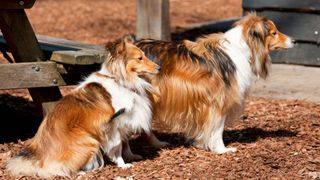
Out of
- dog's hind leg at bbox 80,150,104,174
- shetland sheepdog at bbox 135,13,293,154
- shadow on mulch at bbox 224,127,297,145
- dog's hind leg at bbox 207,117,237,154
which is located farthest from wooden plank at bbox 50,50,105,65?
shadow on mulch at bbox 224,127,297,145

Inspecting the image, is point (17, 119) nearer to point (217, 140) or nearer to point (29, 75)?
point (29, 75)

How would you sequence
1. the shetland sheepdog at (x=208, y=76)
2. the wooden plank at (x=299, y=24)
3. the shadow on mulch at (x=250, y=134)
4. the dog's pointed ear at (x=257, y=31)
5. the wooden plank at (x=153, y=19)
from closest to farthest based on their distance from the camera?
1. the shetland sheepdog at (x=208, y=76)
2. the dog's pointed ear at (x=257, y=31)
3. the shadow on mulch at (x=250, y=134)
4. the wooden plank at (x=299, y=24)
5. the wooden plank at (x=153, y=19)

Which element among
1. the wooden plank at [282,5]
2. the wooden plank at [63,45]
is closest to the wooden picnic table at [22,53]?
the wooden plank at [63,45]

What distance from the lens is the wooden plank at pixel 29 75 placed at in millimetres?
6043

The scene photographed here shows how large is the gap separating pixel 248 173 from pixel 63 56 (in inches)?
82.0

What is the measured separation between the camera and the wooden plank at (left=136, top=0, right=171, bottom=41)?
9988 millimetres

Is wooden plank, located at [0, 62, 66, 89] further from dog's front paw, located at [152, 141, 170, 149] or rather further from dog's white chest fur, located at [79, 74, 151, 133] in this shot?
dog's front paw, located at [152, 141, 170, 149]

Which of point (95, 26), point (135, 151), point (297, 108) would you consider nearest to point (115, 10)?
point (95, 26)

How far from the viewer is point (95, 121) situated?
18.1ft

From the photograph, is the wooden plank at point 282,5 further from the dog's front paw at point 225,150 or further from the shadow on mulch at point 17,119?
the dog's front paw at point 225,150

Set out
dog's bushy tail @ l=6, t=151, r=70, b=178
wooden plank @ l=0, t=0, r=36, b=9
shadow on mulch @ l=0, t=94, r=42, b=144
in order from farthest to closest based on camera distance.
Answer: shadow on mulch @ l=0, t=94, r=42, b=144 < wooden plank @ l=0, t=0, r=36, b=9 < dog's bushy tail @ l=6, t=151, r=70, b=178

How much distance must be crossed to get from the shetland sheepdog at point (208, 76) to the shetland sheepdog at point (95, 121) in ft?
1.38

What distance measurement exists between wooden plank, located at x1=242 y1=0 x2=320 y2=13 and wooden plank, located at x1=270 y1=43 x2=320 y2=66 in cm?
56

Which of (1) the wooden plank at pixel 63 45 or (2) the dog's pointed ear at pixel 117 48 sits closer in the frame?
(2) the dog's pointed ear at pixel 117 48
